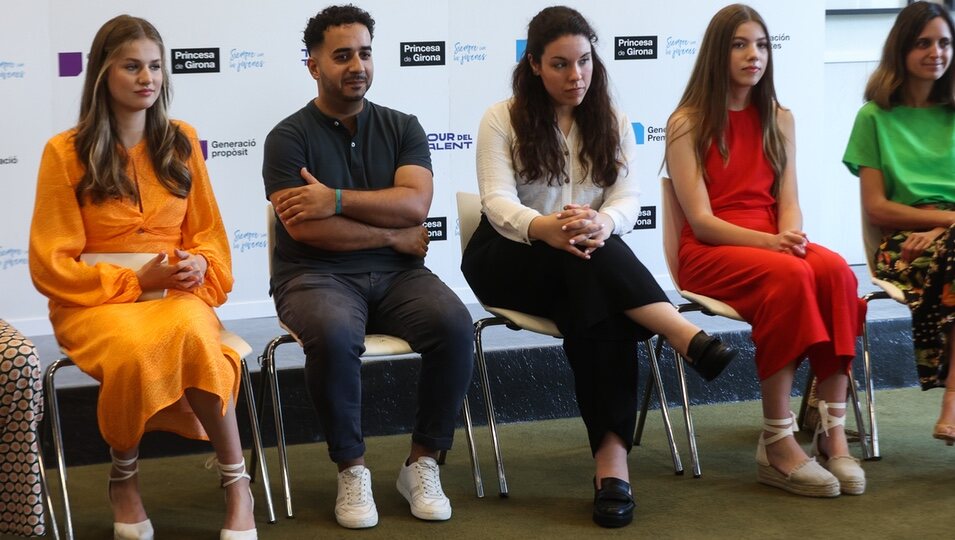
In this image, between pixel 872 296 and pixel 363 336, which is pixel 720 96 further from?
pixel 363 336

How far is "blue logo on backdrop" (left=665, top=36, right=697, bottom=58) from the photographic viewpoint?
214 inches

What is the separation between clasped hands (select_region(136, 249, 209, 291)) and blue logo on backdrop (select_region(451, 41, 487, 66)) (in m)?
2.46

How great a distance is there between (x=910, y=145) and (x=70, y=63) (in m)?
3.15

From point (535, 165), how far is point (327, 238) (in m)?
0.61

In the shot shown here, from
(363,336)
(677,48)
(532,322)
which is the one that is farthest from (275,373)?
(677,48)

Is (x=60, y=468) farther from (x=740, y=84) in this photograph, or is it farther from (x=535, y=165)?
(x=740, y=84)

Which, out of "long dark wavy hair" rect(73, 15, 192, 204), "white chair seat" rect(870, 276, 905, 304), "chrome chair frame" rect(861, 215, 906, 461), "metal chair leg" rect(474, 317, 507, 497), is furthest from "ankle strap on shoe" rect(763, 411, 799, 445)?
"long dark wavy hair" rect(73, 15, 192, 204)

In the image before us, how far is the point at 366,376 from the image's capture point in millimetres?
3799

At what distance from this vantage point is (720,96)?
135 inches

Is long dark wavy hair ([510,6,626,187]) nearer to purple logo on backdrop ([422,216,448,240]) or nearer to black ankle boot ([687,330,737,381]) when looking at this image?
black ankle boot ([687,330,737,381])

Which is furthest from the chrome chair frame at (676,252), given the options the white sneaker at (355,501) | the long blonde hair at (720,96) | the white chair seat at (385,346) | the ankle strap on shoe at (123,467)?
the ankle strap on shoe at (123,467)

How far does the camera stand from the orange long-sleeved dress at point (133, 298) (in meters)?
2.70

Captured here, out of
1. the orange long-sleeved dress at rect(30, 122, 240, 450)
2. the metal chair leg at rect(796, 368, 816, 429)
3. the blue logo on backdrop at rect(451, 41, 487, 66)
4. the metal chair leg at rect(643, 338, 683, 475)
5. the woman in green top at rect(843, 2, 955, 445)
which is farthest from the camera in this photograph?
the blue logo on backdrop at rect(451, 41, 487, 66)

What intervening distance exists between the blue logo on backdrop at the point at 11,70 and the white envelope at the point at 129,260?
186 centimetres
